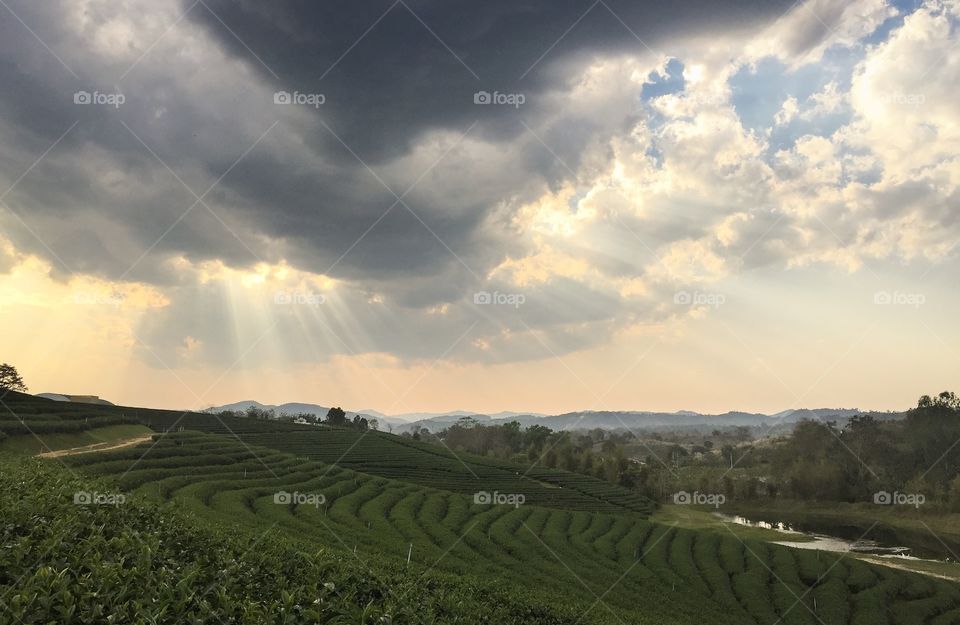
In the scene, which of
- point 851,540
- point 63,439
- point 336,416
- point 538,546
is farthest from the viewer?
point 336,416

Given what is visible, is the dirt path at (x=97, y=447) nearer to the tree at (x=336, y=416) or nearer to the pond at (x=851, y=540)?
the pond at (x=851, y=540)

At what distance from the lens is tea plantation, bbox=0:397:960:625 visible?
8.98 metres

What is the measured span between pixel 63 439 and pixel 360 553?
1728 inches

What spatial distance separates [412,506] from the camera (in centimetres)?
5412

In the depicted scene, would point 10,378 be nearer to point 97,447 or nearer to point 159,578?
point 97,447

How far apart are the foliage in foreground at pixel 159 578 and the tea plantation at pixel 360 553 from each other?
4cm

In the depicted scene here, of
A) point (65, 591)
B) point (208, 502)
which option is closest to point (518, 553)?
point (208, 502)

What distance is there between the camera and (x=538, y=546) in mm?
47500

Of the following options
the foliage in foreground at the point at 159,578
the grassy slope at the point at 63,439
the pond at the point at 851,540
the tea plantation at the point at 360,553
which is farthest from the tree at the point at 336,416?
the foliage in foreground at the point at 159,578

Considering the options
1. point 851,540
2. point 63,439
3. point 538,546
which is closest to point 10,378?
point 63,439

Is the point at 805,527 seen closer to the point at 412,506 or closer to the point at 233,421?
the point at 412,506

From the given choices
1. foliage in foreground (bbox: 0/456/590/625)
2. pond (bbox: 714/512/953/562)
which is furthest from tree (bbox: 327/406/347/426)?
foliage in foreground (bbox: 0/456/590/625)

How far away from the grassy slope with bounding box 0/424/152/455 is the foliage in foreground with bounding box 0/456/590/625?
40.7 meters

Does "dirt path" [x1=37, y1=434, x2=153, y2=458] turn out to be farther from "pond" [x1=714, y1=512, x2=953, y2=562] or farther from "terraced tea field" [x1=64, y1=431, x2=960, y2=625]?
"pond" [x1=714, y1=512, x2=953, y2=562]
